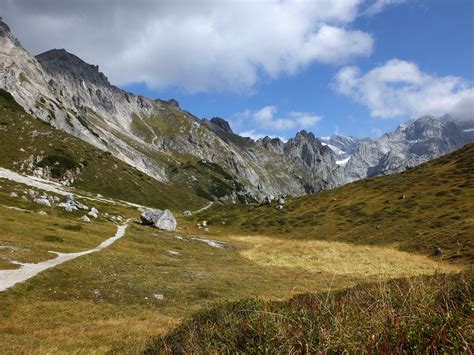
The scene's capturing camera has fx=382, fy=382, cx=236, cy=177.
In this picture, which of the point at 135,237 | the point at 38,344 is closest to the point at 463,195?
the point at 135,237

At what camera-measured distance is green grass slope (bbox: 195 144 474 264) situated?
243 ft

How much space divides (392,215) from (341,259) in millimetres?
42604

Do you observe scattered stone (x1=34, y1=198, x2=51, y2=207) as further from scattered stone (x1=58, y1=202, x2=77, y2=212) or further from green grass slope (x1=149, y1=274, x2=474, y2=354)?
green grass slope (x1=149, y1=274, x2=474, y2=354)

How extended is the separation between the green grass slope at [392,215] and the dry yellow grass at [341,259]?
5.78 metres

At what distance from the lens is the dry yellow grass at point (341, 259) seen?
53.3m

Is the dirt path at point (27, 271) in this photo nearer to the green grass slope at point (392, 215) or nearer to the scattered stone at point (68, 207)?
the scattered stone at point (68, 207)

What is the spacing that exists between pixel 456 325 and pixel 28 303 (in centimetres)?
2832

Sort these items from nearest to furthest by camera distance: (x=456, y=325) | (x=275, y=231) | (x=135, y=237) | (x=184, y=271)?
(x=456, y=325) < (x=184, y=271) < (x=135, y=237) < (x=275, y=231)

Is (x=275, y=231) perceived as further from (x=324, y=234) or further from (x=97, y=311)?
(x=97, y=311)

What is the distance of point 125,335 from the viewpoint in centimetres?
2033

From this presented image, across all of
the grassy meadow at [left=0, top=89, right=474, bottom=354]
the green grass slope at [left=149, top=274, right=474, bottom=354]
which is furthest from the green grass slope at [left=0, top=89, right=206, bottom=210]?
the green grass slope at [left=149, top=274, right=474, bottom=354]

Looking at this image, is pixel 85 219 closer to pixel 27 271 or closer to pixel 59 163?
pixel 27 271

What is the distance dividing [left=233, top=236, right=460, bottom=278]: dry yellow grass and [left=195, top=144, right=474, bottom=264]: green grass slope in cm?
578

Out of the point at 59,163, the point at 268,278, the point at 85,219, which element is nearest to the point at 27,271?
the point at 268,278
